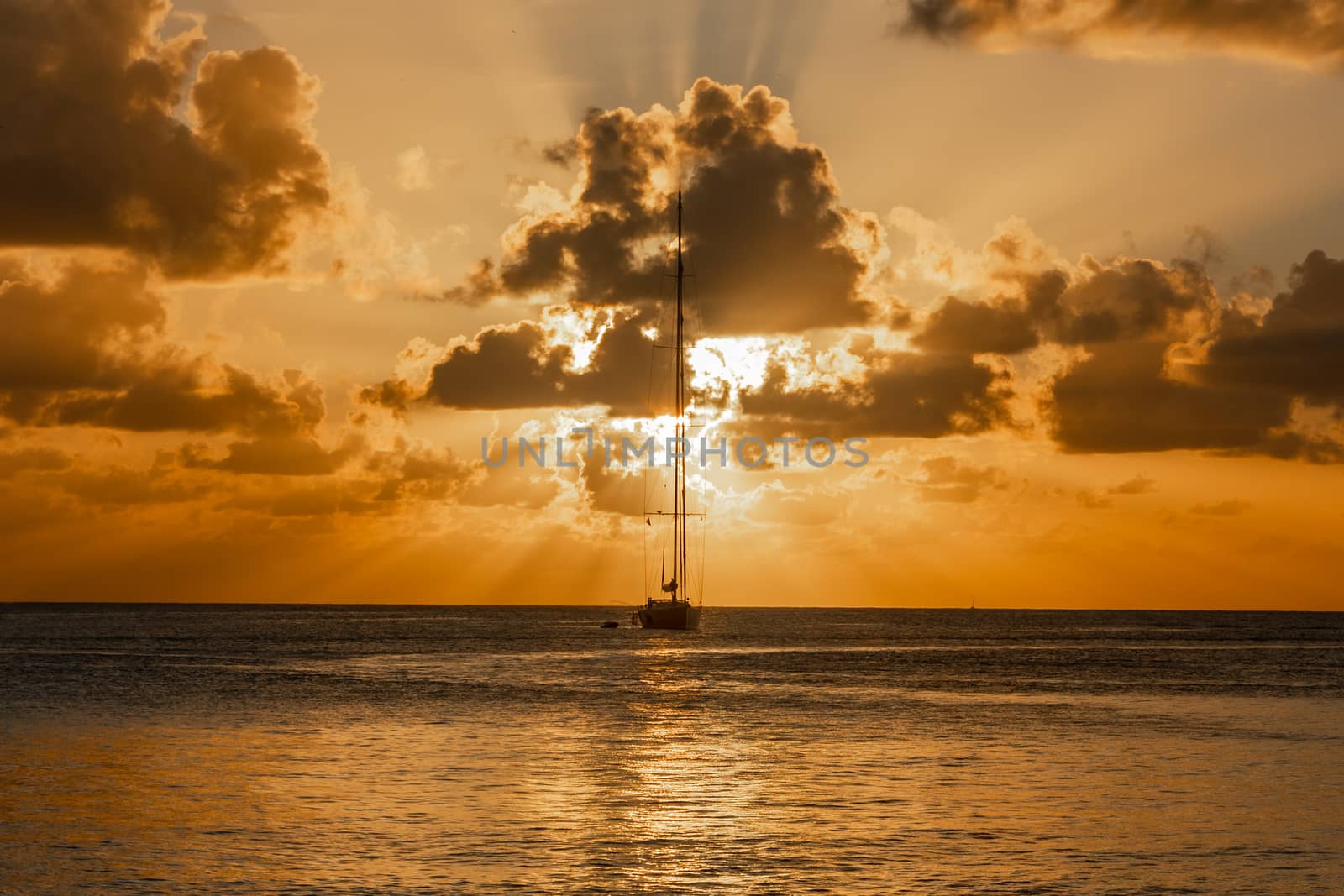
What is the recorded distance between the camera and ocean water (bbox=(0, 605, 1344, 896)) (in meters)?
33.4

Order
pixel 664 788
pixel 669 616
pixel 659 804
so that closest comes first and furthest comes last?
pixel 659 804 < pixel 664 788 < pixel 669 616

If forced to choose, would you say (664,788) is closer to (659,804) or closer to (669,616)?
(659,804)

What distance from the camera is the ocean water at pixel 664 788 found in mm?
33406

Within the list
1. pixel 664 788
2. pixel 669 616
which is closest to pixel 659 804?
pixel 664 788

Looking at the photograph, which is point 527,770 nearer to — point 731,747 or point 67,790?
point 731,747

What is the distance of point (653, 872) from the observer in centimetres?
3291

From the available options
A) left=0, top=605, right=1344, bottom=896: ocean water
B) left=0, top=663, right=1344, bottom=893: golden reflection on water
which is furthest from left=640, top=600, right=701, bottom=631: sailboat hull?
left=0, top=663, right=1344, bottom=893: golden reflection on water

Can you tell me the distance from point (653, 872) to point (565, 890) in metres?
2.48

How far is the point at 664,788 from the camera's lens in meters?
45.7

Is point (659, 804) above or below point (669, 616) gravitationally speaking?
below

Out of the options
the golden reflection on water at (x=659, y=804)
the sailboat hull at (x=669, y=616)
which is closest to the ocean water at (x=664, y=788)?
the golden reflection on water at (x=659, y=804)

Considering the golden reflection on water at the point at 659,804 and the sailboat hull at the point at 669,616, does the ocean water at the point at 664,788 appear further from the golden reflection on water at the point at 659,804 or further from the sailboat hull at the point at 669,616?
the sailboat hull at the point at 669,616

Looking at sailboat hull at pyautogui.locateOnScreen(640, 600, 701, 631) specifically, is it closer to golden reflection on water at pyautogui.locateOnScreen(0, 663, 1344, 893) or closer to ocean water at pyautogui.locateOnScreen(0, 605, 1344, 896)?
ocean water at pyautogui.locateOnScreen(0, 605, 1344, 896)

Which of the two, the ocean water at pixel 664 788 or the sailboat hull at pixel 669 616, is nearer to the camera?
the ocean water at pixel 664 788
